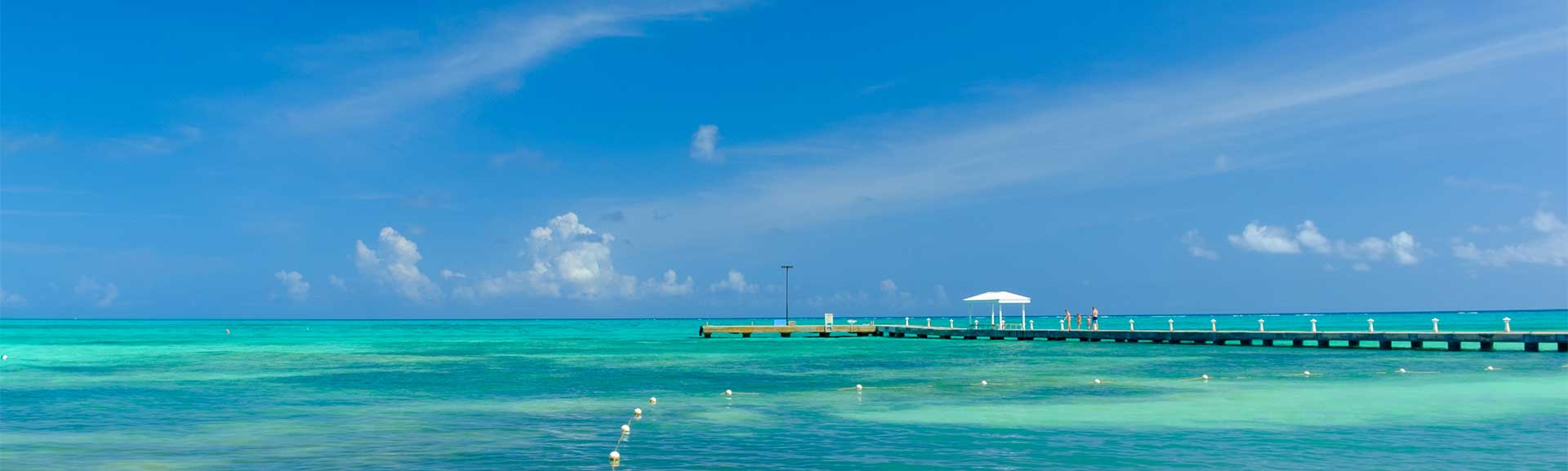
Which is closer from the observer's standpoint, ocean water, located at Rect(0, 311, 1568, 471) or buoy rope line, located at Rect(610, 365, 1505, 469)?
ocean water, located at Rect(0, 311, 1568, 471)

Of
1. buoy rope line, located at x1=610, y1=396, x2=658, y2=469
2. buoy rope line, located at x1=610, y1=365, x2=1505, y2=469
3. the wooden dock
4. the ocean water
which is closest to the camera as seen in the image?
buoy rope line, located at x1=610, y1=396, x2=658, y2=469

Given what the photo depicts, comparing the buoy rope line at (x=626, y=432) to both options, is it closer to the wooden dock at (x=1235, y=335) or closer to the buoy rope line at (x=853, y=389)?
the buoy rope line at (x=853, y=389)

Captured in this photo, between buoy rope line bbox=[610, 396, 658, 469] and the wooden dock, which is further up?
the wooden dock

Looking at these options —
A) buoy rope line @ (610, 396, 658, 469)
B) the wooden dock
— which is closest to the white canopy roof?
the wooden dock

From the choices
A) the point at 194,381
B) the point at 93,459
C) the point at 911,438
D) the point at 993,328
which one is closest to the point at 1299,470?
the point at 911,438

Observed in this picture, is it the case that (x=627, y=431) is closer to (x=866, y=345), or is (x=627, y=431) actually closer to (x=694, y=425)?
(x=694, y=425)

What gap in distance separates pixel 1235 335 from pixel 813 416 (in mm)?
43309

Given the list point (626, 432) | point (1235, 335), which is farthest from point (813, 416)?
point (1235, 335)

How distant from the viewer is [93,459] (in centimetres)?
1838

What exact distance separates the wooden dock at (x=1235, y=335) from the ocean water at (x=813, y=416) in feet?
9.82

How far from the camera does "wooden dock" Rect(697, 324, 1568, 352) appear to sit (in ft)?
159

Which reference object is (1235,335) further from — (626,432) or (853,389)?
(626,432)

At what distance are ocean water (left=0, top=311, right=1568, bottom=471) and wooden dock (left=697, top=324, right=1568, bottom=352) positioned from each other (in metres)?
2.99

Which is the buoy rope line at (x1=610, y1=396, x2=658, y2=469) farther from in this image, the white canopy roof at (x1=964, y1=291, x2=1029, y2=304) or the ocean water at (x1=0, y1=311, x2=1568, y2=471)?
the white canopy roof at (x1=964, y1=291, x2=1029, y2=304)
